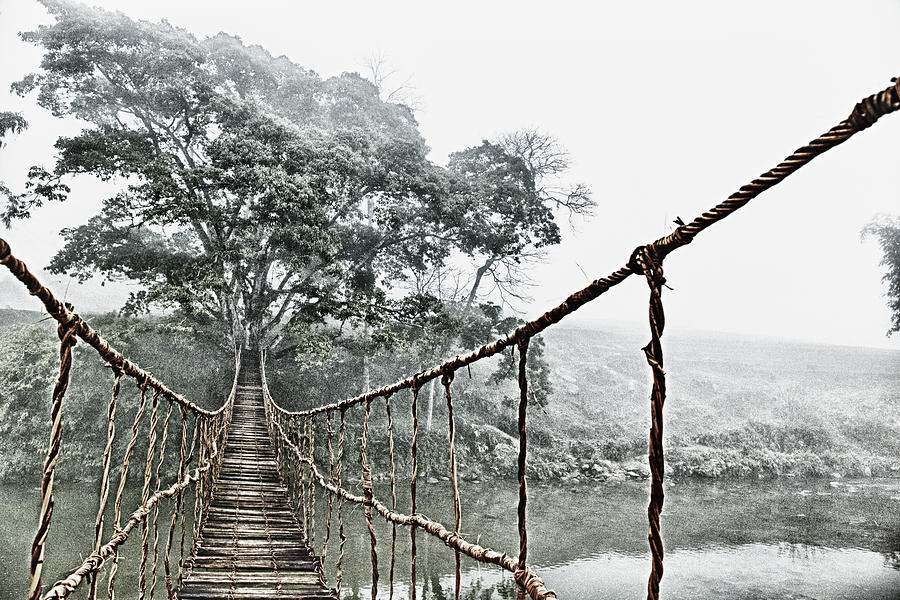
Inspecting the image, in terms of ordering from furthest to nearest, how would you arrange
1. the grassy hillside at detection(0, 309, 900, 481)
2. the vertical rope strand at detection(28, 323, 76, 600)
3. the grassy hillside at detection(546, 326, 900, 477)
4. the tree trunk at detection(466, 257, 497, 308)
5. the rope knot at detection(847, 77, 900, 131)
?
the grassy hillside at detection(546, 326, 900, 477)
the tree trunk at detection(466, 257, 497, 308)
the grassy hillside at detection(0, 309, 900, 481)
the vertical rope strand at detection(28, 323, 76, 600)
the rope knot at detection(847, 77, 900, 131)

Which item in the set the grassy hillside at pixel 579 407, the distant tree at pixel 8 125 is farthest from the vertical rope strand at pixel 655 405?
the distant tree at pixel 8 125

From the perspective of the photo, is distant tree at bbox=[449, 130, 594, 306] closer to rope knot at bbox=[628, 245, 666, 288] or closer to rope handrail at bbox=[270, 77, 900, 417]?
rope handrail at bbox=[270, 77, 900, 417]

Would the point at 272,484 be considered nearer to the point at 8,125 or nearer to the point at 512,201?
the point at 512,201

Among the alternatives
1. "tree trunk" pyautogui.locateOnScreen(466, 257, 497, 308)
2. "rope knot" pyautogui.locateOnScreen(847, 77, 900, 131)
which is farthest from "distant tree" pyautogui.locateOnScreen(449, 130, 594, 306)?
"rope knot" pyautogui.locateOnScreen(847, 77, 900, 131)

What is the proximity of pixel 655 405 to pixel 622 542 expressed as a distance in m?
6.93

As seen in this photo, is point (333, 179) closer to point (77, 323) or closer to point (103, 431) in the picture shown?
point (103, 431)

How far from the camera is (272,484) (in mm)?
3287

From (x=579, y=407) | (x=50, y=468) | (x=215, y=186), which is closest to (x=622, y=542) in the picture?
(x=579, y=407)

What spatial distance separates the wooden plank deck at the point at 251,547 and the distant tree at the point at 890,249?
1018 cm

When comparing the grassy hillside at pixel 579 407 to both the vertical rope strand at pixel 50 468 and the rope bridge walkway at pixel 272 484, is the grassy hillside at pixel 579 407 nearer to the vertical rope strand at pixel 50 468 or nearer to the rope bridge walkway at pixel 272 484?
the rope bridge walkway at pixel 272 484

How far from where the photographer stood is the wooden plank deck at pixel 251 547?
6.01 feet

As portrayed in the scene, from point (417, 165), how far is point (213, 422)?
6.15 meters

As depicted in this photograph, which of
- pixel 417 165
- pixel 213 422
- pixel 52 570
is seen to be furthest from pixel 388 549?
pixel 417 165

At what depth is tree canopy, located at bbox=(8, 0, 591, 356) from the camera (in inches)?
290
